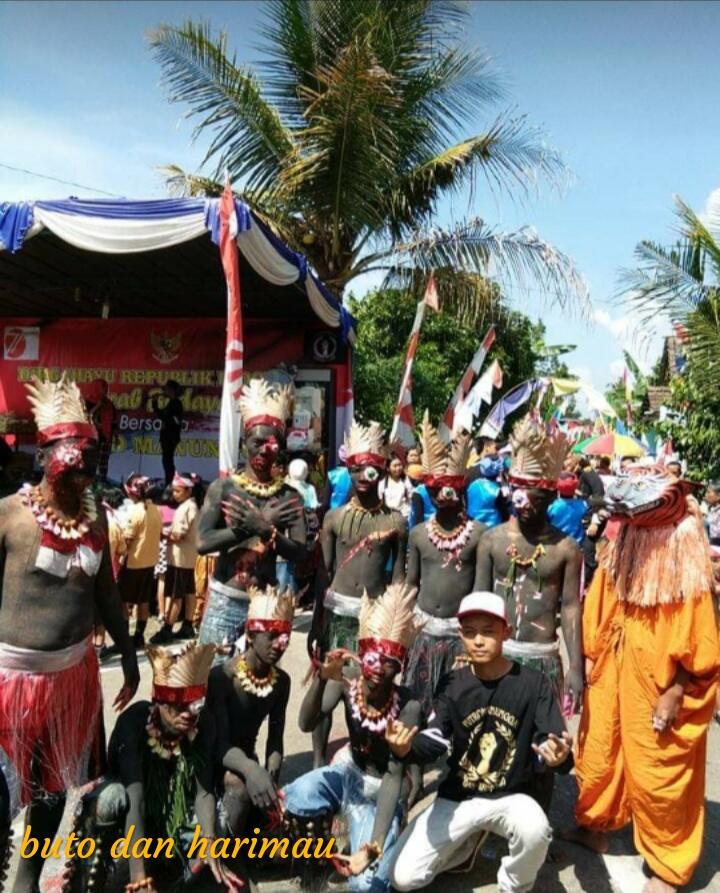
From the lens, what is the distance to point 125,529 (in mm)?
7055

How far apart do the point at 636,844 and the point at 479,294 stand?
8.52 meters

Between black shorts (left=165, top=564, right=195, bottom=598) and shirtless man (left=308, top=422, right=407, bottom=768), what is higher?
shirtless man (left=308, top=422, right=407, bottom=768)

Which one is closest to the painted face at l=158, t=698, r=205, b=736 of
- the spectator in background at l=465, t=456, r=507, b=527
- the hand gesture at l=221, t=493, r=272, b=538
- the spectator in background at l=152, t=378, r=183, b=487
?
the hand gesture at l=221, t=493, r=272, b=538

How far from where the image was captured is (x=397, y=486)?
8867 millimetres

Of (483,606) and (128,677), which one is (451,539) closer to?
(483,606)

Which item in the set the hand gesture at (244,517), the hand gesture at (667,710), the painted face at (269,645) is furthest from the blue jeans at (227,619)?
the hand gesture at (667,710)

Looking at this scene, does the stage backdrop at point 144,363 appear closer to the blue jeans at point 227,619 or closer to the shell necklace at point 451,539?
the shell necklace at point 451,539

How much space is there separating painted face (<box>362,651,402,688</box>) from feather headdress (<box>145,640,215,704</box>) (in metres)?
0.63

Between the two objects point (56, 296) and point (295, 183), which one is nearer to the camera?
point (295, 183)

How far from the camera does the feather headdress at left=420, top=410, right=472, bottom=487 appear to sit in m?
4.54

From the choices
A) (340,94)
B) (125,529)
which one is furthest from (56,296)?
(125,529)

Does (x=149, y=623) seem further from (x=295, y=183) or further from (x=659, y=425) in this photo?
(x=659, y=425)

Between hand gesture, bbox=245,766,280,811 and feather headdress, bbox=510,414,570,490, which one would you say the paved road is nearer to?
hand gesture, bbox=245,766,280,811

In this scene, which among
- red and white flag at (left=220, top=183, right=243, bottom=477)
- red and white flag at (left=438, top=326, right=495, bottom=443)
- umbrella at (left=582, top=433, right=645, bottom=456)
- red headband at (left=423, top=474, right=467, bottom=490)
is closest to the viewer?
red headband at (left=423, top=474, right=467, bottom=490)
